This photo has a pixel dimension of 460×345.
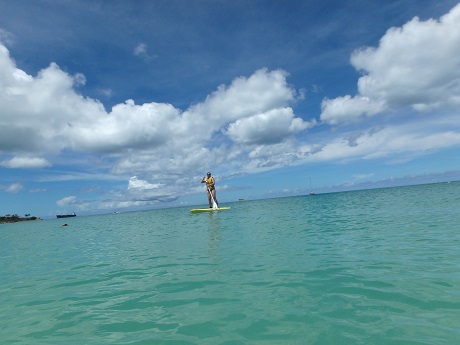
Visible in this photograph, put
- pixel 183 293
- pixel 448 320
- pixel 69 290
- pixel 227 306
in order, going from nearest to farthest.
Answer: pixel 448 320 → pixel 227 306 → pixel 183 293 → pixel 69 290

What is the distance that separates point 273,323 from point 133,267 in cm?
865

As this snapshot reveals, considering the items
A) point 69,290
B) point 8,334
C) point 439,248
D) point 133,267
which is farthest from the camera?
point 133,267

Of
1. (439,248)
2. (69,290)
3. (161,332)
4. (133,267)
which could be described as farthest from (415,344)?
(133,267)

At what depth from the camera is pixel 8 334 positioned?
21.9 ft

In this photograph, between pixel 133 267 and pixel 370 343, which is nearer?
pixel 370 343

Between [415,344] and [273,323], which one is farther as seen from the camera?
[273,323]

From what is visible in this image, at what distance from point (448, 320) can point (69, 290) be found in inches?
411

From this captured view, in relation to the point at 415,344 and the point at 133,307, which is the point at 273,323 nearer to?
the point at 415,344

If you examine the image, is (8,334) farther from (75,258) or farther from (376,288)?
(75,258)

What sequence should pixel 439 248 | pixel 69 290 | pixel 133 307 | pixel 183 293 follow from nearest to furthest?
pixel 133 307
pixel 183 293
pixel 69 290
pixel 439 248

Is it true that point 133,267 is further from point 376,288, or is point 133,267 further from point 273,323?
point 376,288

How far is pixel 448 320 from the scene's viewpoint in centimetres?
551

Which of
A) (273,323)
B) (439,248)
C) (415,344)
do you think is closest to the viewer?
(415,344)

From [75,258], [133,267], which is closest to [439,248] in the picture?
[133,267]
